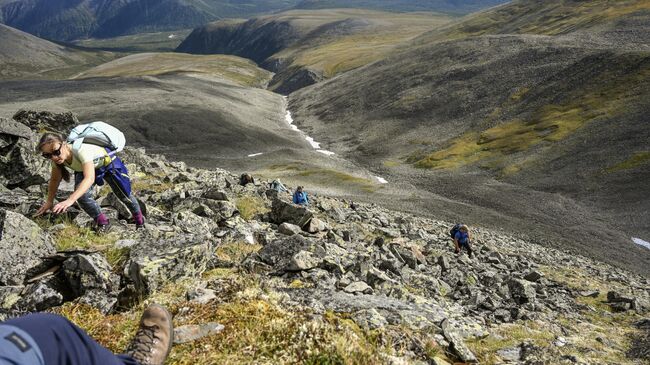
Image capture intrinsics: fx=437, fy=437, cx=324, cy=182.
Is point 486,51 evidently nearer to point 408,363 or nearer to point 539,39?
point 539,39

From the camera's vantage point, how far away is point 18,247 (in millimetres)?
7945

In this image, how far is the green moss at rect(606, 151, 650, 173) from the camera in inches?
2297

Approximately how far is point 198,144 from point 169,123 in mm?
14432

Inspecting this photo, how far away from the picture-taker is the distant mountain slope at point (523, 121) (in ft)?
171

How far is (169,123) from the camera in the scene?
104 meters

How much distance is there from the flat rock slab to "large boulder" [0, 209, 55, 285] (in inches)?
135

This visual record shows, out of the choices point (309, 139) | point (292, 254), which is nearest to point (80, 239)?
point (292, 254)

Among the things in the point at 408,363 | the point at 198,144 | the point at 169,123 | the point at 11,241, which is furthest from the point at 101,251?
the point at 169,123

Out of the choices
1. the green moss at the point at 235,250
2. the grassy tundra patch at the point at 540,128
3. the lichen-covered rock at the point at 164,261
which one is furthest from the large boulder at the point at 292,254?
the grassy tundra patch at the point at 540,128

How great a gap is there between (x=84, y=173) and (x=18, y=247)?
180 cm

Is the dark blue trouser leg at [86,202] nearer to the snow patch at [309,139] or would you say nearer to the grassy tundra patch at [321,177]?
the grassy tundra patch at [321,177]

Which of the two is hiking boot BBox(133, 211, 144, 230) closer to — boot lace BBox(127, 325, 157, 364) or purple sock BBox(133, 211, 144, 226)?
purple sock BBox(133, 211, 144, 226)

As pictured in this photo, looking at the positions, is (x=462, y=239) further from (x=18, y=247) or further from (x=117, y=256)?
(x=18, y=247)

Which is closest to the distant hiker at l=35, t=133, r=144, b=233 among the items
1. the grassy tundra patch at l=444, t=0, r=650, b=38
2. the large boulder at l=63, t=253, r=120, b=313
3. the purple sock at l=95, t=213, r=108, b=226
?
the purple sock at l=95, t=213, r=108, b=226
